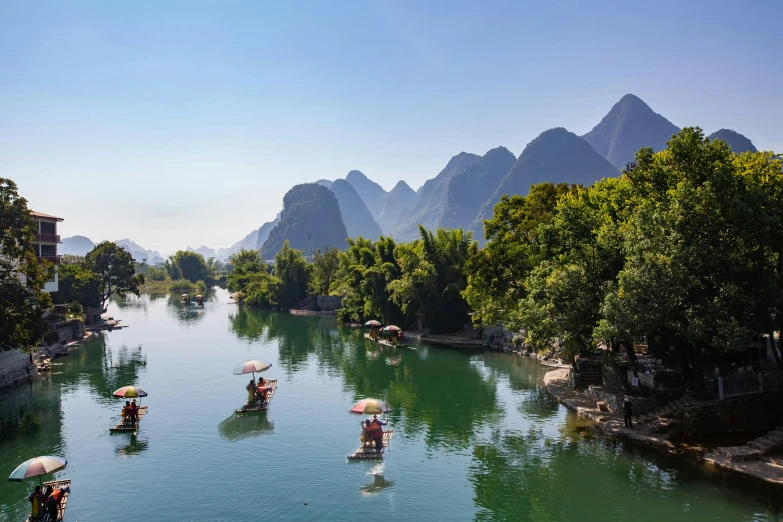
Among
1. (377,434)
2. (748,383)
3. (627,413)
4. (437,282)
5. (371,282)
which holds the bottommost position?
(377,434)

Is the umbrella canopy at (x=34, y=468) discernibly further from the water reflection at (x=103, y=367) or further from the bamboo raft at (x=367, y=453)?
the water reflection at (x=103, y=367)

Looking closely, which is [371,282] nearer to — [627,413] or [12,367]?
[12,367]

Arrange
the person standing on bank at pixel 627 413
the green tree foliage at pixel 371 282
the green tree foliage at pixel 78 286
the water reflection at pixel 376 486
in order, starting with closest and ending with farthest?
the water reflection at pixel 376 486
the person standing on bank at pixel 627 413
the green tree foliage at pixel 371 282
the green tree foliage at pixel 78 286

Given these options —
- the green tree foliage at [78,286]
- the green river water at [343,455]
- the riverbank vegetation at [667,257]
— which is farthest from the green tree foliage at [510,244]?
the green tree foliage at [78,286]

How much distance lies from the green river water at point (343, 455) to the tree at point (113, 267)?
3087 cm

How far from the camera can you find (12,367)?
40031mm

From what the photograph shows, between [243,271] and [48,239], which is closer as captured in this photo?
[48,239]

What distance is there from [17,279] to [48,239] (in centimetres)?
2546

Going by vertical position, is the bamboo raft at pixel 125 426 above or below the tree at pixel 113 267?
below

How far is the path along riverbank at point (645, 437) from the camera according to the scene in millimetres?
19422

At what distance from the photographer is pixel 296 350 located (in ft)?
180

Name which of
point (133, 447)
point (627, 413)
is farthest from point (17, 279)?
point (627, 413)

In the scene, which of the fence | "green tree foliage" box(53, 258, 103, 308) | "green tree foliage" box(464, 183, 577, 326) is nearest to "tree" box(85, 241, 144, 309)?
"green tree foliage" box(53, 258, 103, 308)

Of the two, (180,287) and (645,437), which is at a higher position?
(180,287)
